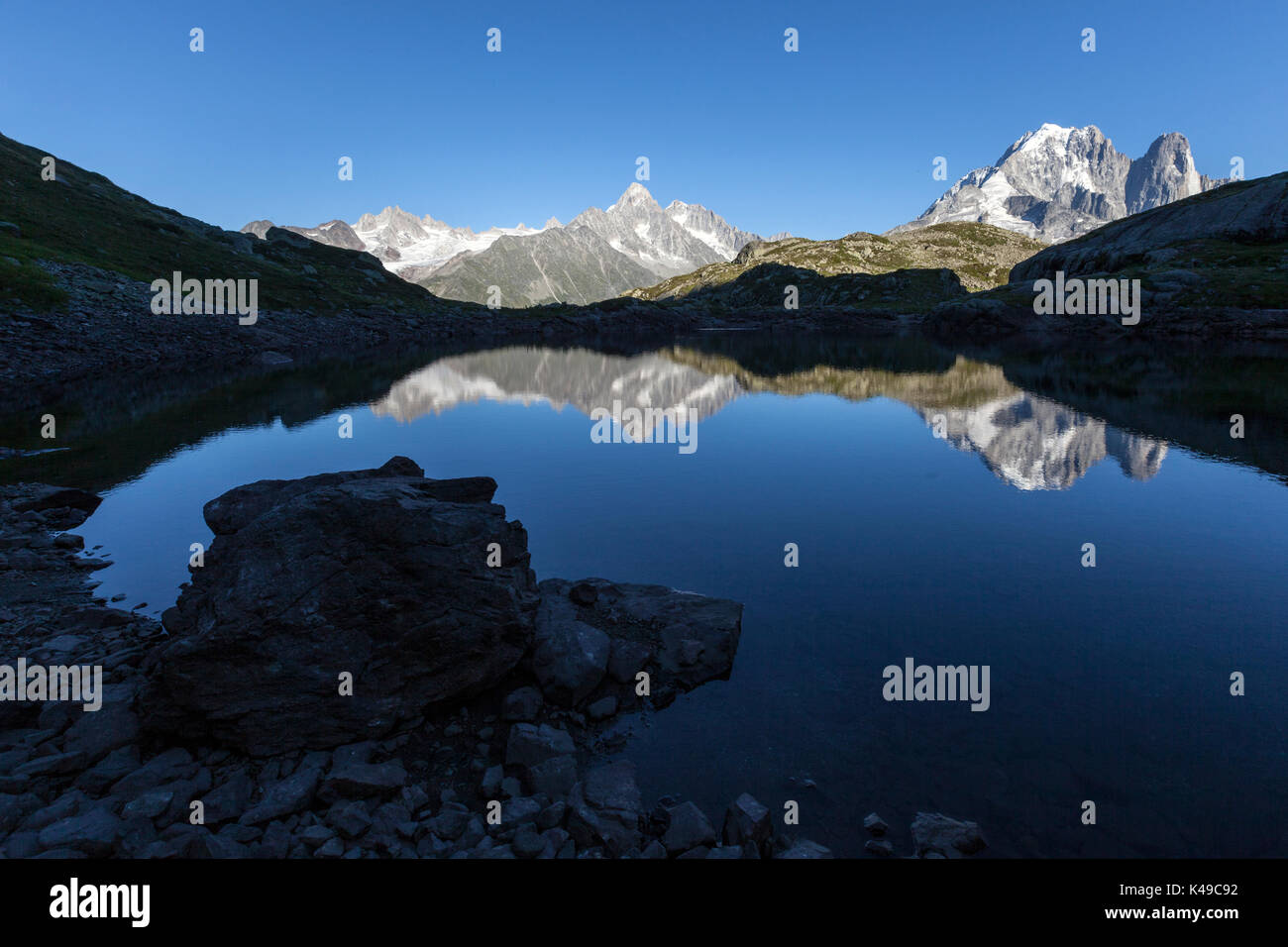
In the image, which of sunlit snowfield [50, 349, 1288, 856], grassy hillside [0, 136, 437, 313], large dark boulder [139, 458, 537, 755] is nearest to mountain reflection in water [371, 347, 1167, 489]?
sunlit snowfield [50, 349, 1288, 856]

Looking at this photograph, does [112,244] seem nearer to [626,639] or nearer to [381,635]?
[381,635]

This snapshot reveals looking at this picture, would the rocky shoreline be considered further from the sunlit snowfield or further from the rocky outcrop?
the sunlit snowfield

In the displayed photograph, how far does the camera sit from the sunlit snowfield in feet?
40.1

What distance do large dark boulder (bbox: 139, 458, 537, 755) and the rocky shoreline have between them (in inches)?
1.7

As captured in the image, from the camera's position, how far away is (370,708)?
532 inches

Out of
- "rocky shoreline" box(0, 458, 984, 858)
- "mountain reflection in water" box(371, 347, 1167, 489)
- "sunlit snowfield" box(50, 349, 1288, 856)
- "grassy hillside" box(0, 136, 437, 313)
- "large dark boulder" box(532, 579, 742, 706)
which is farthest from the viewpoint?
"grassy hillside" box(0, 136, 437, 313)

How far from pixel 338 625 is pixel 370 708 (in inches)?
75.4

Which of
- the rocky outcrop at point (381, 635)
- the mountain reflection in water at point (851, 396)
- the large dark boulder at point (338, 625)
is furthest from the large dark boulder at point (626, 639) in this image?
the mountain reflection in water at point (851, 396)

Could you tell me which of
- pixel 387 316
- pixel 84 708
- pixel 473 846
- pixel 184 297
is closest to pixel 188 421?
pixel 84 708

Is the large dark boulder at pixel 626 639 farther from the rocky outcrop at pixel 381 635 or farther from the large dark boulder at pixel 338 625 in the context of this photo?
the large dark boulder at pixel 338 625

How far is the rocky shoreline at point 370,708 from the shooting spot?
10.6 metres

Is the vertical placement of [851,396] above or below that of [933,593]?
above

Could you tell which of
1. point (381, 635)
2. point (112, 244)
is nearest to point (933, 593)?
point (381, 635)
